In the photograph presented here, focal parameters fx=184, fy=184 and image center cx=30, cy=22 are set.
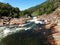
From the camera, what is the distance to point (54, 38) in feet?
151

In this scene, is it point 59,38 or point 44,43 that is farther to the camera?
point 59,38

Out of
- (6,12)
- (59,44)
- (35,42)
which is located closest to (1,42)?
(35,42)

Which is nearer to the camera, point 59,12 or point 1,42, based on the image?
point 1,42

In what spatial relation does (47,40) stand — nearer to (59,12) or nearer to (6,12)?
(59,12)

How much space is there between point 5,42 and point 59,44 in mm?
12800

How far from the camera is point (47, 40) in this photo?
4428cm

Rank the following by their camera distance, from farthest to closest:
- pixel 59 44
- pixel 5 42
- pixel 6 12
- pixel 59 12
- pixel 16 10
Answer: pixel 16 10
pixel 6 12
pixel 59 12
pixel 5 42
pixel 59 44

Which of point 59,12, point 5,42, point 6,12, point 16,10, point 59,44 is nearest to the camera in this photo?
point 59,44

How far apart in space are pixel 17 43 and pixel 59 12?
6412 centimetres

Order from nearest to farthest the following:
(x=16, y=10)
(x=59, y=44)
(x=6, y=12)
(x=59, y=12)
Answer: (x=59, y=44)
(x=59, y=12)
(x=6, y=12)
(x=16, y=10)

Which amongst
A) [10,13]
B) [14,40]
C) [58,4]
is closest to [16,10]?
→ [10,13]

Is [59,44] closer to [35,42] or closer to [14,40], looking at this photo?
[35,42]

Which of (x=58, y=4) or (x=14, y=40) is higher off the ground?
(x=58, y=4)

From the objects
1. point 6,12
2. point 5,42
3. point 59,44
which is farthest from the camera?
point 6,12
